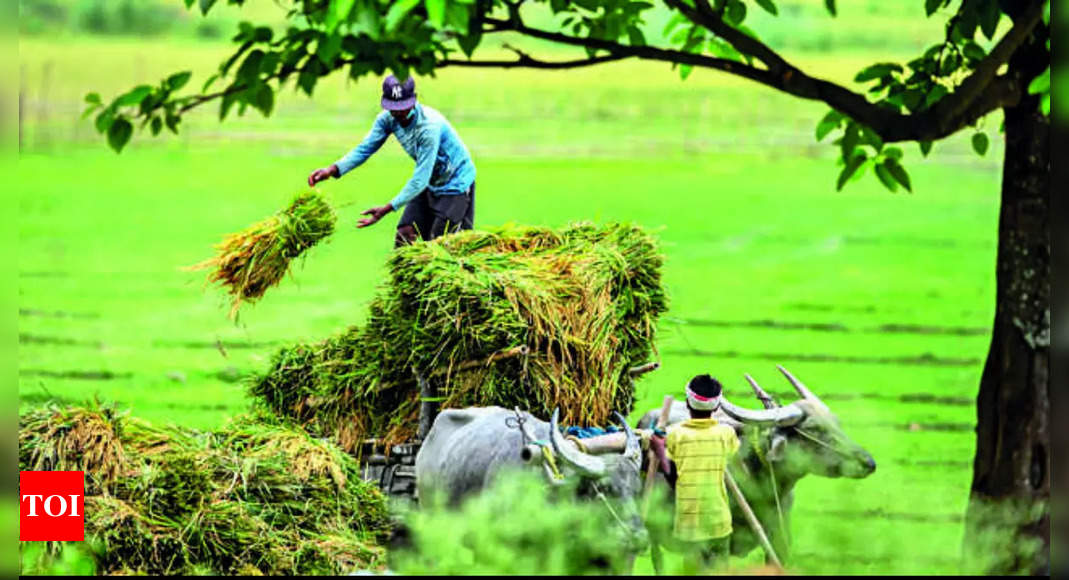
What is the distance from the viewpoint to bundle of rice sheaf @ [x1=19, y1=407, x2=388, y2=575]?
886cm

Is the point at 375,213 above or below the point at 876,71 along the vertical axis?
below

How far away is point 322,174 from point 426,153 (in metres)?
0.70

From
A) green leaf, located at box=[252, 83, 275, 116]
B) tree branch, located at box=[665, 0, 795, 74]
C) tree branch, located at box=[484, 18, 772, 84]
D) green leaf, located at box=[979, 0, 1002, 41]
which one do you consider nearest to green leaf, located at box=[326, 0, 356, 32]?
green leaf, located at box=[252, 83, 275, 116]

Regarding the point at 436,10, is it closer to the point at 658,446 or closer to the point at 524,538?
the point at 524,538

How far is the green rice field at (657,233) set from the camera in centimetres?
1491

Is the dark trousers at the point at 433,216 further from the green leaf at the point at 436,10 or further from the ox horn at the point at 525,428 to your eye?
the green leaf at the point at 436,10

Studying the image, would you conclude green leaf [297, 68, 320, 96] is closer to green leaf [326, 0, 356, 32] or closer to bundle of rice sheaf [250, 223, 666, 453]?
green leaf [326, 0, 356, 32]

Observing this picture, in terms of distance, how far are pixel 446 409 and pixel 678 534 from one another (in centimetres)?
177

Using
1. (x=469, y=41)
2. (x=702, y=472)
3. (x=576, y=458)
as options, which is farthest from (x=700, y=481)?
(x=469, y=41)

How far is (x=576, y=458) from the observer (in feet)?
27.8

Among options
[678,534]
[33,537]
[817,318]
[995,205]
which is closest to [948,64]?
[678,534]

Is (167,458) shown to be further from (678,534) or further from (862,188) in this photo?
(862,188)

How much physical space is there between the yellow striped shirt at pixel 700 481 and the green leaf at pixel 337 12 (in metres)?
2.86

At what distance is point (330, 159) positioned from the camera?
39031mm
